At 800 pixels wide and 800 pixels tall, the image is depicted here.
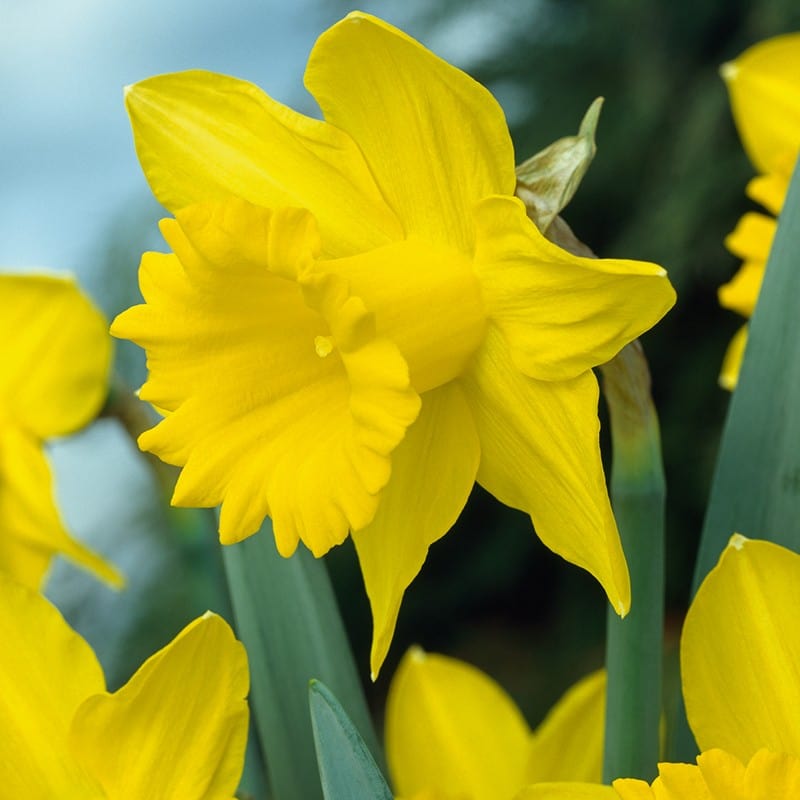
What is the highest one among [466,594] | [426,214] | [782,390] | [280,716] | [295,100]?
[426,214]

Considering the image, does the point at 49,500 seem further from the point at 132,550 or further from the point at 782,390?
the point at 132,550

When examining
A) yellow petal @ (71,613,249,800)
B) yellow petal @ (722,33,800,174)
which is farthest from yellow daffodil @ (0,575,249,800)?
yellow petal @ (722,33,800,174)

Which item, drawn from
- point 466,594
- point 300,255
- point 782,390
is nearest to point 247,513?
point 300,255

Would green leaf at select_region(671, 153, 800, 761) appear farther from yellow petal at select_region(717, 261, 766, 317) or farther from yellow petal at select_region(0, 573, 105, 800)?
yellow petal at select_region(0, 573, 105, 800)

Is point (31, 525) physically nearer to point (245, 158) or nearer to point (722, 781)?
point (245, 158)

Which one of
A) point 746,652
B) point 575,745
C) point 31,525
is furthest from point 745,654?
point 31,525
